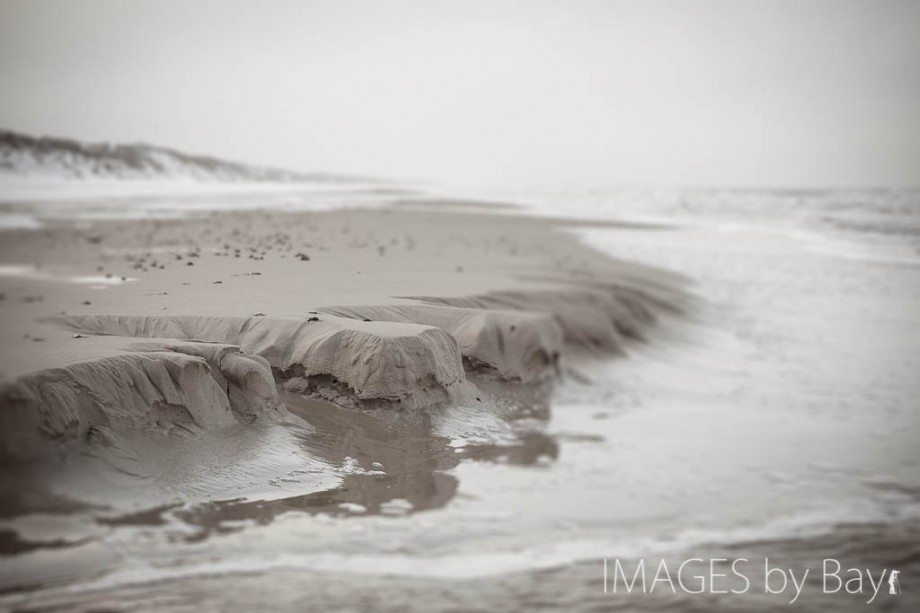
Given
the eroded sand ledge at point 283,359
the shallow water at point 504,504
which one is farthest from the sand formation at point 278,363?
the shallow water at point 504,504

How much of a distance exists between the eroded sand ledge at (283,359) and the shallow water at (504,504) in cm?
16

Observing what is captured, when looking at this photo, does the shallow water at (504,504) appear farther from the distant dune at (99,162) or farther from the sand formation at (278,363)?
the distant dune at (99,162)

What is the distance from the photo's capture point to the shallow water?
281 centimetres

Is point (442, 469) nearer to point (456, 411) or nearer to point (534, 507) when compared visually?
point (534, 507)

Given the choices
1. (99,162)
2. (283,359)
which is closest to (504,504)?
(283,359)

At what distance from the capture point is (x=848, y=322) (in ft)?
31.1

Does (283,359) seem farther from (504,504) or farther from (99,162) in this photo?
(99,162)

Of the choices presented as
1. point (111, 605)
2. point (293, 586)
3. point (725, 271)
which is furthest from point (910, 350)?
point (111, 605)

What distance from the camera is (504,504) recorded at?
3.82 metres

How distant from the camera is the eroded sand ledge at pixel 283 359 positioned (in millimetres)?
3350

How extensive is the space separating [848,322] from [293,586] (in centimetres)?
853

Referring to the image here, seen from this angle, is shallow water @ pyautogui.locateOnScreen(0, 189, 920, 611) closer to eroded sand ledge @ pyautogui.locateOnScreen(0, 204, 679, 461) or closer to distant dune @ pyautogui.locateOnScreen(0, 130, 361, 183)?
eroded sand ledge @ pyautogui.locateOnScreen(0, 204, 679, 461)

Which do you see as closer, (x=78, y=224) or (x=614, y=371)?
(x=614, y=371)

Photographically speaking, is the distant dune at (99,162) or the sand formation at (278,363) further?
the distant dune at (99,162)
